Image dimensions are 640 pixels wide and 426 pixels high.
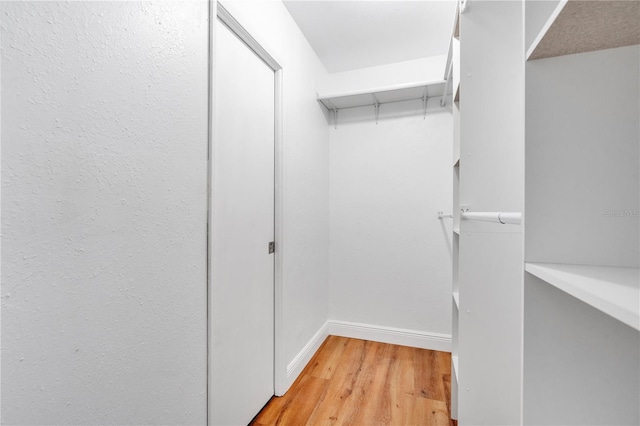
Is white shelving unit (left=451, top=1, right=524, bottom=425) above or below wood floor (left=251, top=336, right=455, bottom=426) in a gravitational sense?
above

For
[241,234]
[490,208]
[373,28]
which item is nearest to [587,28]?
[490,208]

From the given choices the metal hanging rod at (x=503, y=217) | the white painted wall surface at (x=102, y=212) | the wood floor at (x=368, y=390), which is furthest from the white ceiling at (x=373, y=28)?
the wood floor at (x=368, y=390)

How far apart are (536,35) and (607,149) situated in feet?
0.80

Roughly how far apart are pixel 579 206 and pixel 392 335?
7.73 ft

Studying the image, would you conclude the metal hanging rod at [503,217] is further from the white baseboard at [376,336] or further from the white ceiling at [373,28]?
the white baseboard at [376,336]

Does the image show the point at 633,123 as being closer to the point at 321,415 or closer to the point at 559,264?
the point at 559,264

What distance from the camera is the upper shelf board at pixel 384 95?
224 cm

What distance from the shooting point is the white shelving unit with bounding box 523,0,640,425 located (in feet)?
1.51

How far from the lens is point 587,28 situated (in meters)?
0.46

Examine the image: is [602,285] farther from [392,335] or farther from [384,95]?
[392,335]

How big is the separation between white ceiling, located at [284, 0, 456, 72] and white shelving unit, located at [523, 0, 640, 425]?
1.65 m

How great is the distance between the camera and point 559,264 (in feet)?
1.66

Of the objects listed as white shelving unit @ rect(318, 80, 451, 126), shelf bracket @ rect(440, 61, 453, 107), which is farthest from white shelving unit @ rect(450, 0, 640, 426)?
white shelving unit @ rect(318, 80, 451, 126)

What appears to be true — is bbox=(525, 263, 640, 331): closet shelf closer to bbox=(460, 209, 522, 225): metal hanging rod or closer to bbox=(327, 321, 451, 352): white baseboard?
bbox=(460, 209, 522, 225): metal hanging rod
